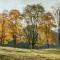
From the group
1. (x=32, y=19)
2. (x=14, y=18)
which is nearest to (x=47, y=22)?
(x=32, y=19)

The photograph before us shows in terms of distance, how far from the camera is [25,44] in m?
5.04

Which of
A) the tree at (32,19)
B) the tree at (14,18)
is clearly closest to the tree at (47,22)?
the tree at (32,19)

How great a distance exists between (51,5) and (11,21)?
35.9 inches

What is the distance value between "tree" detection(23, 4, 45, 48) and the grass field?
21 cm

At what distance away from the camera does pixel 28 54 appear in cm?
500

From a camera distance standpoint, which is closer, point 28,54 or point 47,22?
point 28,54

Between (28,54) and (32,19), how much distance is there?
740 millimetres

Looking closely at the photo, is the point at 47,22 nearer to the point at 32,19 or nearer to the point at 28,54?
the point at 32,19

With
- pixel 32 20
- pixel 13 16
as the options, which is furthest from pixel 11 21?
pixel 32 20

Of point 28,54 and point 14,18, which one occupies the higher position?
point 14,18

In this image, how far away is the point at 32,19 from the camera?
5.09m

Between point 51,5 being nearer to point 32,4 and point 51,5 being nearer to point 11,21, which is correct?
point 32,4

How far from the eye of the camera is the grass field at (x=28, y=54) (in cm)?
496

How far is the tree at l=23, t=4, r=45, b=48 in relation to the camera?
5070 millimetres
